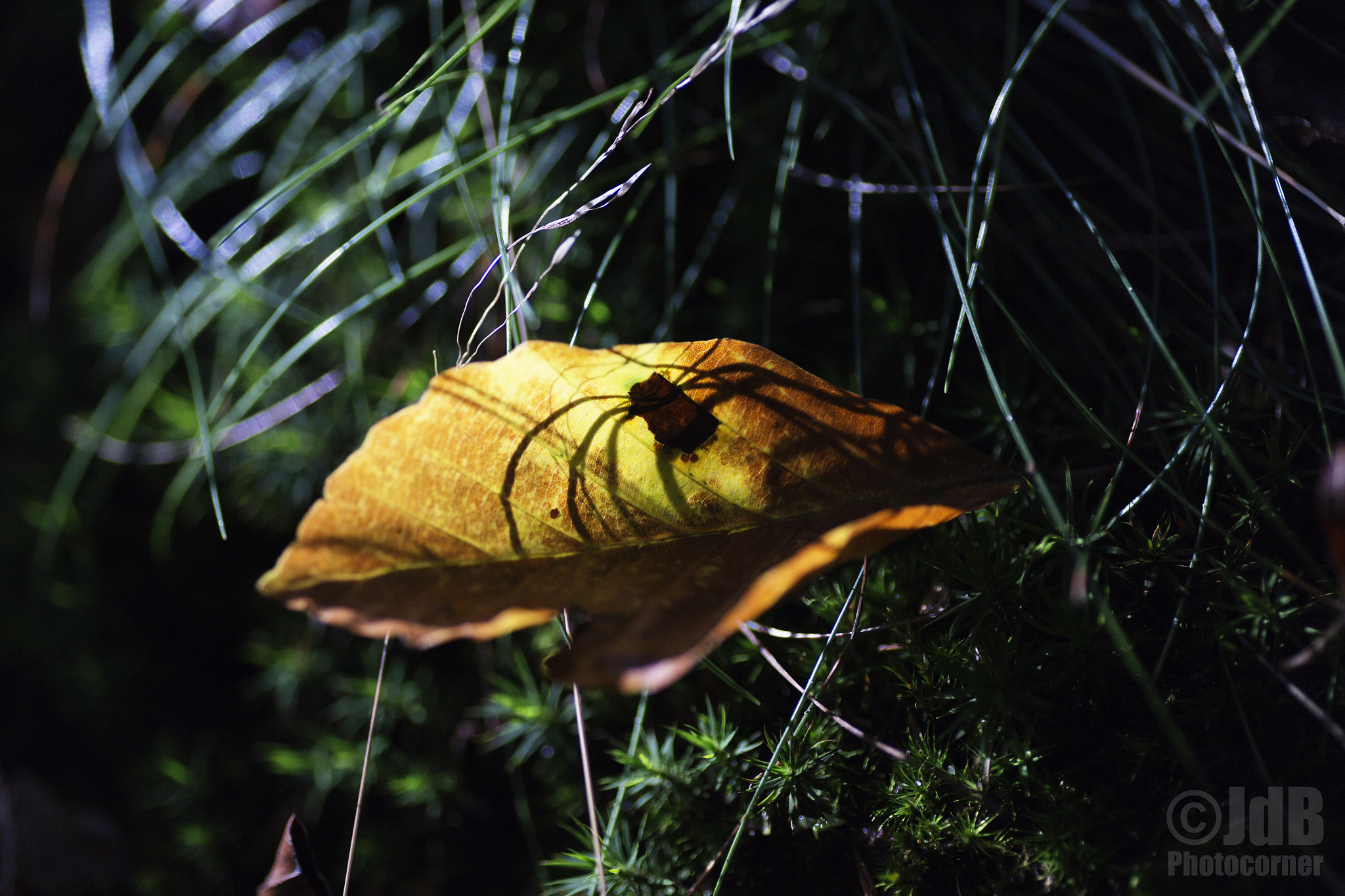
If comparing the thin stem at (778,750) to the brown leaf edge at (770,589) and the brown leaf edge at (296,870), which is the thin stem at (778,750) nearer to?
the brown leaf edge at (770,589)

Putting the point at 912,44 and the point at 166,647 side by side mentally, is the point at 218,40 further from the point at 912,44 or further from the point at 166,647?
the point at 912,44

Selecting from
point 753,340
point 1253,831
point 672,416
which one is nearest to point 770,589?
point 672,416

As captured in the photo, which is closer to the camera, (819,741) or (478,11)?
(819,741)

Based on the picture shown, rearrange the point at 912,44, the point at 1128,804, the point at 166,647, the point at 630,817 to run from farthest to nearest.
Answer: the point at 166,647 < the point at 912,44 < the point at 630,817 < the point at 1128,804

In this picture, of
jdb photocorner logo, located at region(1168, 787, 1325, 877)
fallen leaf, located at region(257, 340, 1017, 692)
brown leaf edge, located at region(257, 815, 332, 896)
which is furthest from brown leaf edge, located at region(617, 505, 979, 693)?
brown leaf edge, located at region(257, 815, 332, 896)

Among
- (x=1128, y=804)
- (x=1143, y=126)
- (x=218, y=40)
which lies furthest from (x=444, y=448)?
(x=218, y=40)

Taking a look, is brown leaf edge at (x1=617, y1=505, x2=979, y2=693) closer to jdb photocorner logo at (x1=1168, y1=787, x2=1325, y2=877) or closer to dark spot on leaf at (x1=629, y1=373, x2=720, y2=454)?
dark spot on leaf at (x1=629, y1=373, x2=720, y2=454)
